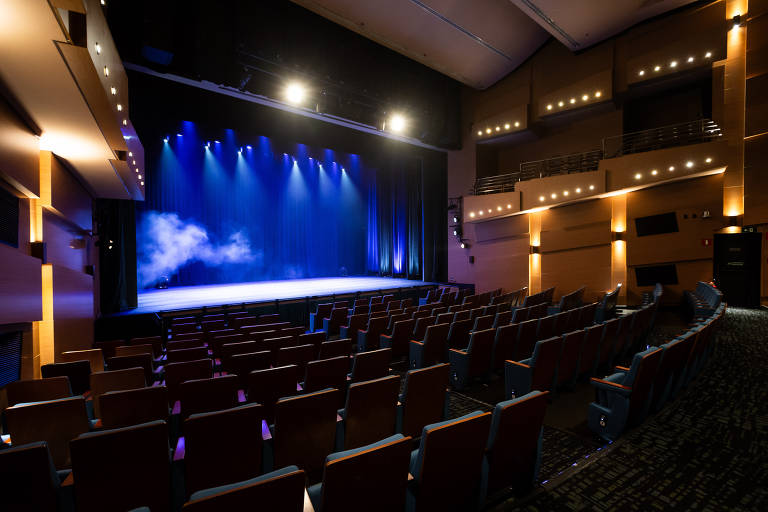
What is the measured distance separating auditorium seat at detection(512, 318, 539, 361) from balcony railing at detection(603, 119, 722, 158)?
7.54 m

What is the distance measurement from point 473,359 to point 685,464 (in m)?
1.96

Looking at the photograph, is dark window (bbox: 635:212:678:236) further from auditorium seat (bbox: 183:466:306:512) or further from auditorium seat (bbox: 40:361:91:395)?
auditorium seat (bbox: 40:361:91:395)

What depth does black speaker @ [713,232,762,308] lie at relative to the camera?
8.46 meters

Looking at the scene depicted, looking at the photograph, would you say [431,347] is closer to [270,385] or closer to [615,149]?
[270,385]

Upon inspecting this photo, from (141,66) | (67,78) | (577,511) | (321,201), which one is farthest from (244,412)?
(321,201)

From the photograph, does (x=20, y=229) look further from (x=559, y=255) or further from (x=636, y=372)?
(x=559, y=255)

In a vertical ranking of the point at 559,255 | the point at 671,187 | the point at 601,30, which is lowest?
the point at 559,255

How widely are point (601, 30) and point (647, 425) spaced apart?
11770mm

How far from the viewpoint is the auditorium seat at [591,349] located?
3.82 meters

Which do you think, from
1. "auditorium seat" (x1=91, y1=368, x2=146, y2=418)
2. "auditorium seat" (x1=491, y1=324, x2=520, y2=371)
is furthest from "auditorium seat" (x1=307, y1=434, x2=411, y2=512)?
"auditorium seat" (x1=491, y1=324, x2=520, y2=371)

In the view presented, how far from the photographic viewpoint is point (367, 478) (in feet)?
4.75

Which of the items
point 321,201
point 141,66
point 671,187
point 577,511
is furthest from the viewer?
point 321,201

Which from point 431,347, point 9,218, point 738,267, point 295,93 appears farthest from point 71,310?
point 738,267

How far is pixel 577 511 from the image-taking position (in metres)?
1.89
